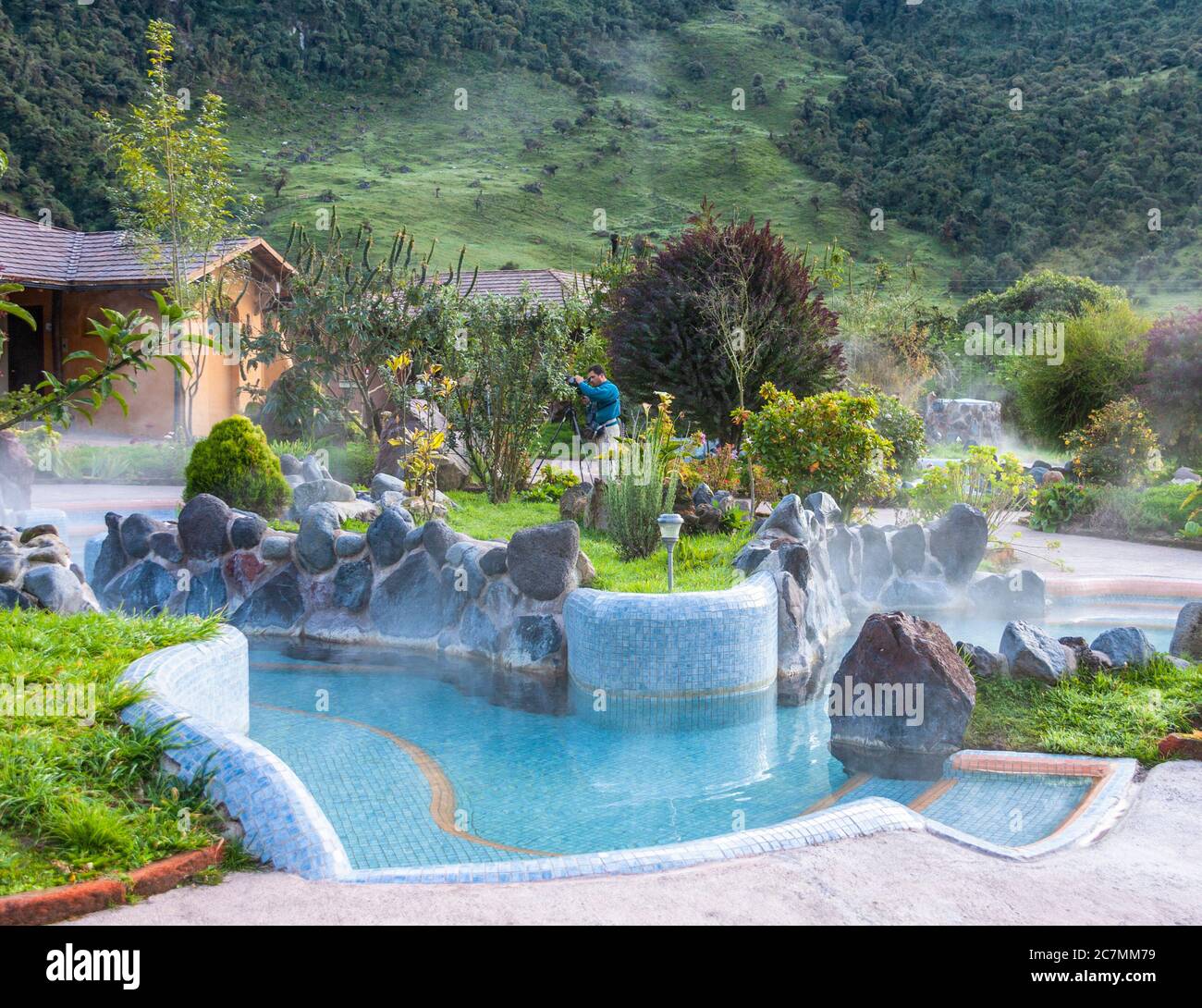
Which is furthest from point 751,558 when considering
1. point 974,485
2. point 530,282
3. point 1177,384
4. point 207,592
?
point 530,282

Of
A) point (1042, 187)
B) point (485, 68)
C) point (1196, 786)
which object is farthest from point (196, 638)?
point (485, 68)

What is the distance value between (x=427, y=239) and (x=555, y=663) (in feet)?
117

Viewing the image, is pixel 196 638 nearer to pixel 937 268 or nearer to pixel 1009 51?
pixel 937 268

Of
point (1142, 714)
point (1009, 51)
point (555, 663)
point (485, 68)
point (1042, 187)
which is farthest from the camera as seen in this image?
point (485, 68)

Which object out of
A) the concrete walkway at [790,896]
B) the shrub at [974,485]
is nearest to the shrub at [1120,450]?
the shrub at [974,485]

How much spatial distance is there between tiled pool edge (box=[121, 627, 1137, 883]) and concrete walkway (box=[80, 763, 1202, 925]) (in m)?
0.08

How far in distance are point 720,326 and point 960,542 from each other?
4427mm

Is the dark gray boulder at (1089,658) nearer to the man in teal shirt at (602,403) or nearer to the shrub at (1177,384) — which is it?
the man in teal shirt at (602,403)

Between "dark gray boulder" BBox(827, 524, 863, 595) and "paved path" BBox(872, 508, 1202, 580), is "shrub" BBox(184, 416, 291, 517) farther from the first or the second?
"paved path" BBox(872, 508, 1202, 580)

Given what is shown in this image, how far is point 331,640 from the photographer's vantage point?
8242mm

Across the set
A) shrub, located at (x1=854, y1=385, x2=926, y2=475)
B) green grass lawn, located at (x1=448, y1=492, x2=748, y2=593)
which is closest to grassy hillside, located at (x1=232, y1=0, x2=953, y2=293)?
shrub, located at (x1=854, y1=385, x2=926, y2=475)

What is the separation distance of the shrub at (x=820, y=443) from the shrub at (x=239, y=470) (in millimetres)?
4543

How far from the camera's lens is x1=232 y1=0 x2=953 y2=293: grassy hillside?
42.5m

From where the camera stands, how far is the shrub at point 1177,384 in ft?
48.4
